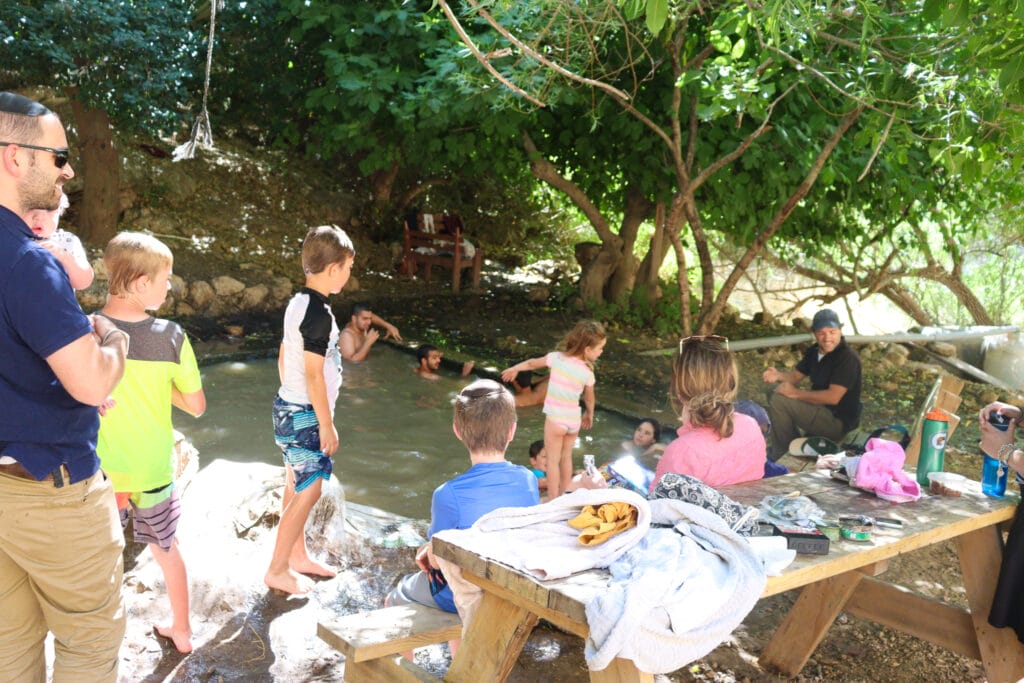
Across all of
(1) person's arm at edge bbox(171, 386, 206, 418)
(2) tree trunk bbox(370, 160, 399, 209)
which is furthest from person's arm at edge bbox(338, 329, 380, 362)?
(2) tree trunk bbox(370, 160, 399, 209)

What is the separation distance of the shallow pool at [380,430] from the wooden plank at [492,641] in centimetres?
324

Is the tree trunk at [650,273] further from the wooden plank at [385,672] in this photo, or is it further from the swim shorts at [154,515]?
the wooden plank at [385,672]

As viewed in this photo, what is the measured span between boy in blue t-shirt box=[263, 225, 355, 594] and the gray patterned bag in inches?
64.9

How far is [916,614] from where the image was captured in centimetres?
407

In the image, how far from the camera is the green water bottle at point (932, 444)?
376 cm

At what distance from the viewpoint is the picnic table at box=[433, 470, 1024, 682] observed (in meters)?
2.39

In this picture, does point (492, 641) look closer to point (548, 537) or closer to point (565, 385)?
point (548, 537)

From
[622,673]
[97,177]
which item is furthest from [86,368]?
[97,177]

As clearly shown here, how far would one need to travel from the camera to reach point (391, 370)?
9398 millimetres

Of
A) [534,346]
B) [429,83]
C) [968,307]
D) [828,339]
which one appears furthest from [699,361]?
[968,307]

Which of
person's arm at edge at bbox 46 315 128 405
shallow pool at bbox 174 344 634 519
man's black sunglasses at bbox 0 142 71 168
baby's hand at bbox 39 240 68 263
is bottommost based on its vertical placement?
shallow pool at bbox 174 344 634 519

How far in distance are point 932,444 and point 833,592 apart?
0.77 metres

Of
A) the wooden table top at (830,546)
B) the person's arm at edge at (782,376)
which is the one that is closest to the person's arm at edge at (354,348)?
the person's arm at edge at (782,376)

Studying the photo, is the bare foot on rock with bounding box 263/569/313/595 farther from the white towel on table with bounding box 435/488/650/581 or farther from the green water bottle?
the green water bottle
